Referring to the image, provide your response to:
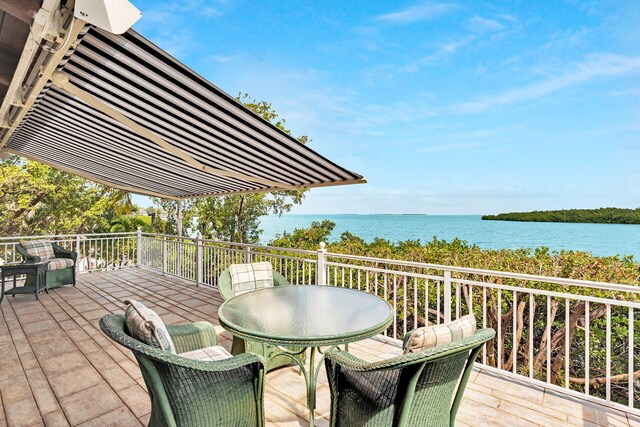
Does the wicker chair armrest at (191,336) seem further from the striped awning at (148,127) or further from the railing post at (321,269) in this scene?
the railing post at (321,269)

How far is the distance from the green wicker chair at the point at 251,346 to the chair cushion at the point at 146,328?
1110 mm

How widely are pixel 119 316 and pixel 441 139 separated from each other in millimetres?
24229

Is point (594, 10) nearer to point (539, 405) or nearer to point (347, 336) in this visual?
point (539, 405)

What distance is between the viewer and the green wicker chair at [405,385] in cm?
139

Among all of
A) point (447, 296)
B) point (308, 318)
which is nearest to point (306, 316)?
point (308, 318)

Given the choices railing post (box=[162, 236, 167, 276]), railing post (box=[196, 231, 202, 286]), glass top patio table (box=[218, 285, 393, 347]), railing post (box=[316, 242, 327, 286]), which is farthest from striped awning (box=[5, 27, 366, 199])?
railing post (box=[162, 236, 167, 276])

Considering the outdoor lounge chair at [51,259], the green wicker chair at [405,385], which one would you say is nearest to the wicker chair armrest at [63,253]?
the outdoor lounge chair at [51,259]

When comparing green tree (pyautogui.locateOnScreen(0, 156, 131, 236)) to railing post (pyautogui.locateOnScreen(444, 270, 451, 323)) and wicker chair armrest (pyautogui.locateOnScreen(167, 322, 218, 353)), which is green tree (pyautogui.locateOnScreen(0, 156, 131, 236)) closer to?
wicker chair armrest (pyautogui.locateOnScreen(167, 322, 218, 353))

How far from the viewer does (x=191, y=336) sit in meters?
2.26

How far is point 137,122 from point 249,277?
6.62 ft

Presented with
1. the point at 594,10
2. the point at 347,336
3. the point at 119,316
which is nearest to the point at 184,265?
the point at 119,316

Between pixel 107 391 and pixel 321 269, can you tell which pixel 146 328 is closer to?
pixel 107 391

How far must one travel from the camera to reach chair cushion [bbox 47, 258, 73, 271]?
6082mm

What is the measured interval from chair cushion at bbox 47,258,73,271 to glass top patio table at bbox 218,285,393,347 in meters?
5.61
